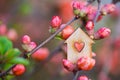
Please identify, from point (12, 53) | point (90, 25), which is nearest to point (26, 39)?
point (12, 53)

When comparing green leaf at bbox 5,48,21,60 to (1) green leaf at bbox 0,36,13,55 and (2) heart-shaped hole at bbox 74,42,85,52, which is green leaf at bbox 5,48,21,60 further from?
(2) heart-shaped hole at bbox 74,42,85,52

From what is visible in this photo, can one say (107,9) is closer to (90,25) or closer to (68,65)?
(90,25)

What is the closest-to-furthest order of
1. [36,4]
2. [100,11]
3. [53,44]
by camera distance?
[100,11]
[53,44]
[36,4]

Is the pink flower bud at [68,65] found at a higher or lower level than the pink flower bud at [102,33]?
lower

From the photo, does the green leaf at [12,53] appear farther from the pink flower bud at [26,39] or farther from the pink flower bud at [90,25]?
the pink flower bud at [90,25]

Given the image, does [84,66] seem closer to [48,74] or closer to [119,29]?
[48,74]

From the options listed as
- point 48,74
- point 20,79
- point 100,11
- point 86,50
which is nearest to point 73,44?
point 86,50

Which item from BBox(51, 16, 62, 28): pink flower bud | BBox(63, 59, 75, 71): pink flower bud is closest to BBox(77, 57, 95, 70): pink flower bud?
BBox(63, 59, 75, 71): pink flower bud

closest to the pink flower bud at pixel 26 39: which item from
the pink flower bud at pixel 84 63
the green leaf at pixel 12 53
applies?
the green leaf at pixel 12 53
